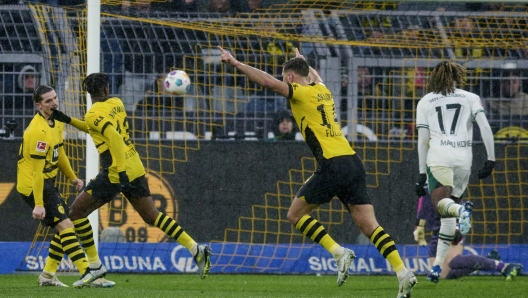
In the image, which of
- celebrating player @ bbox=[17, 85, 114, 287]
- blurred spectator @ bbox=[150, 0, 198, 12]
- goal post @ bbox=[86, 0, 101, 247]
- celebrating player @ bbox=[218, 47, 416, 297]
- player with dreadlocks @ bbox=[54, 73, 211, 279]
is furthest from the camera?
blurred spectator @ bbox=[150, 0, 198, 12]

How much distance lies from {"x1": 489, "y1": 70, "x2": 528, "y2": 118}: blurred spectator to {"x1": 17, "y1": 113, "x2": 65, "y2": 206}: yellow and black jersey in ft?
18.1

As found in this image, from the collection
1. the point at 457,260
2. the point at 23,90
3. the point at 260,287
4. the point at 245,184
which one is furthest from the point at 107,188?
the point at 457,260

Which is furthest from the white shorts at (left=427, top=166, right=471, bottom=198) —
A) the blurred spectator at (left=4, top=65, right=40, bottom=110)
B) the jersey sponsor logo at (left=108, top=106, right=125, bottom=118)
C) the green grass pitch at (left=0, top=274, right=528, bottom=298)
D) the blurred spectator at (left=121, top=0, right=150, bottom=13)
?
the blurred spectator at (left=4, top=65, right=40, bottom=110)

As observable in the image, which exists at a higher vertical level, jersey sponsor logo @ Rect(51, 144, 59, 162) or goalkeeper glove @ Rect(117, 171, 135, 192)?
jersey sponsor logo @ Rect(51, 144, 59, 162)

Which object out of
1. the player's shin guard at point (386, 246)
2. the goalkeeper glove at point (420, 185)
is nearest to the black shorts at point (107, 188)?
the player's shin guard at point (386, 246)

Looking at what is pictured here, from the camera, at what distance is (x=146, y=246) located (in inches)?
465

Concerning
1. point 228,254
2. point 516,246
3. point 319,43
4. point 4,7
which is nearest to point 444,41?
point 319,43

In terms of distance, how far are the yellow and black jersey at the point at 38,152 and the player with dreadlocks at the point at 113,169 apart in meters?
0.18

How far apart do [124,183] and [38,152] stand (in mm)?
867

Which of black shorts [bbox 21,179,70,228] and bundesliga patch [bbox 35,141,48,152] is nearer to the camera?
bundesliga patch [bbox 35,141,48,152]

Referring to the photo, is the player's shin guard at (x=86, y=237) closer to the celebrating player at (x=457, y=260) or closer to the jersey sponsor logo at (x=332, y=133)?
the jersey sponsor logo at (x=332, y=133)

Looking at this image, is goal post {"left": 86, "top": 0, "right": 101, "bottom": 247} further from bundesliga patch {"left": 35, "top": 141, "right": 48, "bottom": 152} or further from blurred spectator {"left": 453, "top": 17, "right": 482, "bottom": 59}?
blurred spectator {"left": 453, "top": 17, "right": 482, "bottom": 59}

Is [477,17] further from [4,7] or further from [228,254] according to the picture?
[4,7]

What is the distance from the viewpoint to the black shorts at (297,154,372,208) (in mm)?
7891
